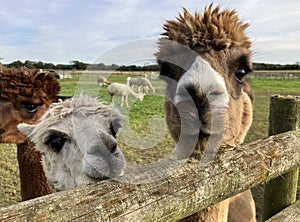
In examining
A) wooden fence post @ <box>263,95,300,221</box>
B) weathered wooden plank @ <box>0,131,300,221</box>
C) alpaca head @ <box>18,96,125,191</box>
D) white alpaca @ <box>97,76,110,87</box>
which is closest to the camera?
weathered wooden plank @ <box>0,131,300,221</box>

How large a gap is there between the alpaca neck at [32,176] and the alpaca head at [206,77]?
58.5 inches

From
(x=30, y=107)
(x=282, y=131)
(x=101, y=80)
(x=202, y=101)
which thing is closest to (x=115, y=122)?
(x=101, y=80)

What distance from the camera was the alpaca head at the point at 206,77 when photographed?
5.56 ft

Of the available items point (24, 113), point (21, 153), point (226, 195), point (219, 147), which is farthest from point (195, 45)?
point (24, 113)

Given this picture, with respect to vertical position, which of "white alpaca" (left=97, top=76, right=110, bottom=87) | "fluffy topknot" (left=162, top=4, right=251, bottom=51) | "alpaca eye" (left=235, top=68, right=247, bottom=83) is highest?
"fluffy topknot" (left=162, top=4, right=251, bottom=51)

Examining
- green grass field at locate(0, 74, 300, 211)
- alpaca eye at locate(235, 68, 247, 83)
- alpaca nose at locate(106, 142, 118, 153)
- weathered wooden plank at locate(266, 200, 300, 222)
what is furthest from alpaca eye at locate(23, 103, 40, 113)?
weathered wooden plank at locate(266, 200, 300, 222)

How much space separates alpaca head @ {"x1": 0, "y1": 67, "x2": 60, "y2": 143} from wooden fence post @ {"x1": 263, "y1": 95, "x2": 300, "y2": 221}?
2490 mm

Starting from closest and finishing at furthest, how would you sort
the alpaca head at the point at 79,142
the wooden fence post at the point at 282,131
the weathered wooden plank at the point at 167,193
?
1. the weathered wooden plank at the point at 167,193
2. the alpaca head at the point at 79,142
3. the wooden fence post at the point at 282,131

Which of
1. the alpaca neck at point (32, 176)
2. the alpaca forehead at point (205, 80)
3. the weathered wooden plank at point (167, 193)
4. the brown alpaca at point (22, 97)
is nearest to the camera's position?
the weathered wooden plank at point (167, 193)

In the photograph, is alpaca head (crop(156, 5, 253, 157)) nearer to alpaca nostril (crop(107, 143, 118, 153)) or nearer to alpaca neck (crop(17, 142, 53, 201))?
alpaca nostril (crop(107, 143, 118, 153))

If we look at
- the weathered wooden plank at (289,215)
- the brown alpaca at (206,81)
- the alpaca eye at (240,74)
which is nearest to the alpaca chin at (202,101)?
the brown alpaca at (206,81)

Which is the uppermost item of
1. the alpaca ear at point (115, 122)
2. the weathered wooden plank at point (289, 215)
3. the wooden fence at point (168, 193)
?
the alpaca ear at point (115, 122)

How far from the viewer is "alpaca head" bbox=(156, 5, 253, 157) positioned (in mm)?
1693

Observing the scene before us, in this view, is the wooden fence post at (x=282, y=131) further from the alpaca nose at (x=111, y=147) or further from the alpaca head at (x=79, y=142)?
the alpaca nose at (x=111, y=147)
